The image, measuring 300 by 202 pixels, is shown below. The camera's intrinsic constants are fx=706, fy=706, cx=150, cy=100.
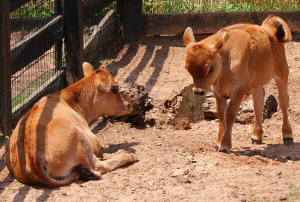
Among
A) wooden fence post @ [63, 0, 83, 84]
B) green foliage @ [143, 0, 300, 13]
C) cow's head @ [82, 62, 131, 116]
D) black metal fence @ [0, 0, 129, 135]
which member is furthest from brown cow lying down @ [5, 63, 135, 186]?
green foliage @ [143, 0, 300, 13]

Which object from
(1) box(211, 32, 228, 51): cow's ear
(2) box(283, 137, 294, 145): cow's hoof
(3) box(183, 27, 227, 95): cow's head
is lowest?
(2) box(283, 137, 294, 145): cow's hoof

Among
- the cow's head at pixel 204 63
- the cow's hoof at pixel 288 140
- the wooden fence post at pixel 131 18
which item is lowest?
the cow's hoof at pixel 288 140

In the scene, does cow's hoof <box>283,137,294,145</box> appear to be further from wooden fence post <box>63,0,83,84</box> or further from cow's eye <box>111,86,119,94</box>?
wooden fence post <box>63,0,83,84</box>

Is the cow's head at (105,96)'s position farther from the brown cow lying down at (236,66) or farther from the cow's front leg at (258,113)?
the cow's front leg at (258,113)

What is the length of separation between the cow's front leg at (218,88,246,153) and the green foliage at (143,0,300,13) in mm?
6091

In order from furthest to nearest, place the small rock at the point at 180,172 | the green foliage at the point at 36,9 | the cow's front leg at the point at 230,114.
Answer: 1. the green foliage at the point at 36,9
2. the cow's front leg at the point at 230,114
3. the small rock at the point at 180,172

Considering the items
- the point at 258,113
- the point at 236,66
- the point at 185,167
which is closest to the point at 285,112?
the point at 258,113

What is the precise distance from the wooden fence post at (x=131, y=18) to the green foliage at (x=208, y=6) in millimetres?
643

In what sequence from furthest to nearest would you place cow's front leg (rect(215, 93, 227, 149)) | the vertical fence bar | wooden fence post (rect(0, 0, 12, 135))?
the vertical fence bar, cow's front leg (rect(215, 93, 227, 149)), wooden fence post (rect(0, 0, 12, 135))

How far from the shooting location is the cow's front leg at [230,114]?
331 inches

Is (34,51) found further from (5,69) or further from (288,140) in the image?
(288,140)

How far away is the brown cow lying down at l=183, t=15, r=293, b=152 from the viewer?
8023 mm

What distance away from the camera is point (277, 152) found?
870cm

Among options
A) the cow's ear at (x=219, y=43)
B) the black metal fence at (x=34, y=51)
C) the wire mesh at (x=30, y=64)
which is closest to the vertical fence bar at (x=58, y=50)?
the black metal fence at (x=34, y=51)
